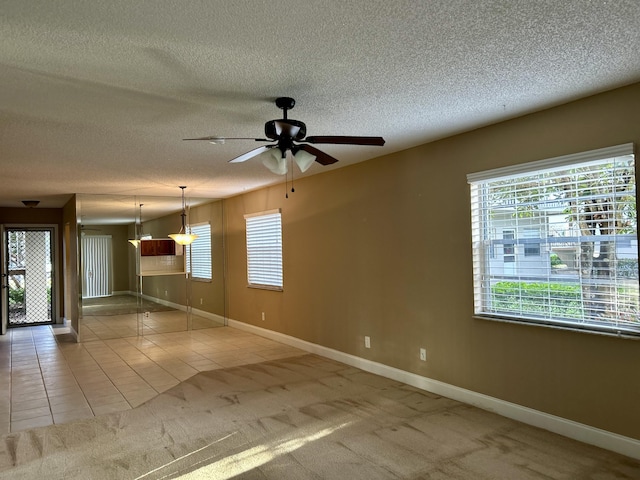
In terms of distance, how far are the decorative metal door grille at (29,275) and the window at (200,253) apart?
318 centimetres

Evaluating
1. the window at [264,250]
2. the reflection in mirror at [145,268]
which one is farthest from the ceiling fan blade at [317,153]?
the reflection in mirror at [145,268]

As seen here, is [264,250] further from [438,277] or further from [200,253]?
[438,277]

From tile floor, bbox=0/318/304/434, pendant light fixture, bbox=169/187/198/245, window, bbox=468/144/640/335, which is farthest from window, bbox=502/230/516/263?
pendant light fixture, bbox=169/187/198/245

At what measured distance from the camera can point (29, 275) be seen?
9.45m

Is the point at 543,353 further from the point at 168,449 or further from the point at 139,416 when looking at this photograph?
the point at 139,416

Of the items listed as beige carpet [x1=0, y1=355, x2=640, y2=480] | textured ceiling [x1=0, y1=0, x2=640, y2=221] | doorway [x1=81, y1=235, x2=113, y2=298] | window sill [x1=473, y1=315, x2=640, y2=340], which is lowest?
beige carpet [x1=0, y1=355, x2=640, y2=480]

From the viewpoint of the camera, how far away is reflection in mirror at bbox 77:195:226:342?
771 centimetres

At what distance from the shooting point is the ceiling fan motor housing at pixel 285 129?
9.73 ft

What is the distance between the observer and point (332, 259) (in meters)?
6.01

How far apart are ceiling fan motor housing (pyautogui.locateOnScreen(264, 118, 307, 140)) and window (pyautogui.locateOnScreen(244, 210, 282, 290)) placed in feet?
13.4

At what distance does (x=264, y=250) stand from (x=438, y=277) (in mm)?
3747

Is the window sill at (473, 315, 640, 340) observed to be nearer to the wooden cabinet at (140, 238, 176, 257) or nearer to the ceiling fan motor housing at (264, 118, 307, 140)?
the ceiling fan motor housing at (264, 118, 307, 140)

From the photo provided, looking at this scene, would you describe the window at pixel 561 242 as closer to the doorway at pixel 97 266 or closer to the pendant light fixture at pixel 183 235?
the pendant light fixture at pixel 183 235

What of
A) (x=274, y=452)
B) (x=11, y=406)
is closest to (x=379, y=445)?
(x=274, y=452)
